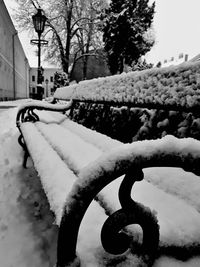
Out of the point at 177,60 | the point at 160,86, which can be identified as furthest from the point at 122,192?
the point at 177,60

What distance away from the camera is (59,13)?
79.2ft

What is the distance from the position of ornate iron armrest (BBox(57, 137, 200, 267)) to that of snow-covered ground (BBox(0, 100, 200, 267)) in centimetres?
5

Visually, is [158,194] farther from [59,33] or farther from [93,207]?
[59,33]

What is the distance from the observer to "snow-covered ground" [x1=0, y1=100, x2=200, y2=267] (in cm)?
79

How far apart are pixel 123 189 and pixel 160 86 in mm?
893

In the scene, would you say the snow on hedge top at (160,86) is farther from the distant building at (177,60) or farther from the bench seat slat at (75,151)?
the distant building at (177,60)

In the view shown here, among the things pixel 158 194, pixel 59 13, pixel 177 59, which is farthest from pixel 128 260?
pixel 177 59

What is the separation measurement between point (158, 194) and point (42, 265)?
2.57 ft

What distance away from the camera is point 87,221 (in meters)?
0.94

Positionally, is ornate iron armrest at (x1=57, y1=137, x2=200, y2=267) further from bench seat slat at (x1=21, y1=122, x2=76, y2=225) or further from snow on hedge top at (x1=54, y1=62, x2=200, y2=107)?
snow on hedge top at (x1=54, y1=62, x2=200, y2=107)

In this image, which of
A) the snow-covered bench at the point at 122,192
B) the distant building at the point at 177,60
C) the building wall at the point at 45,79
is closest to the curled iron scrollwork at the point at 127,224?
the snow-covered bench at the point at 122,192

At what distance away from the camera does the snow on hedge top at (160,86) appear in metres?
1.25

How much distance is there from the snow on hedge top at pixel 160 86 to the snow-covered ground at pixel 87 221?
1.13 feet

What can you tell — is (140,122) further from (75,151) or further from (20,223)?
(20,223)
